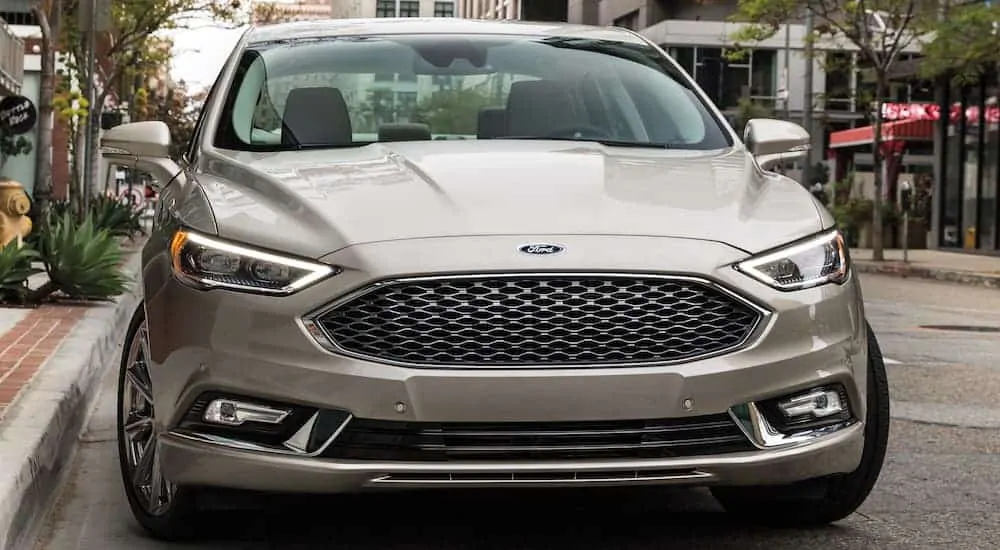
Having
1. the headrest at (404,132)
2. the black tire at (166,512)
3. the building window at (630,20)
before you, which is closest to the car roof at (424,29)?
the headrest at (404,132)

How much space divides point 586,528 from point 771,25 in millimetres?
29184

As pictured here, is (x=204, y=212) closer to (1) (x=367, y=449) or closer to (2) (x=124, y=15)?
(1) (x=367, y=449)

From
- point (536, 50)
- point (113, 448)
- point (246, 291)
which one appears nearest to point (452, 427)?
point (246, 291)

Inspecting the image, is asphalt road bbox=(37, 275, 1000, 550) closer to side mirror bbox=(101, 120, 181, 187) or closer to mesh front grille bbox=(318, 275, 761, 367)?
mesh front grille bbox=(318, 275, 761, 367)

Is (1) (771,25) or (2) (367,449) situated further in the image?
(1) (771,25)

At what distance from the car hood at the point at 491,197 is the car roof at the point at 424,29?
1135 millimetres

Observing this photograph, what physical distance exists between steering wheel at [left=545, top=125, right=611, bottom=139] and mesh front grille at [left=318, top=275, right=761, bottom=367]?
150cm

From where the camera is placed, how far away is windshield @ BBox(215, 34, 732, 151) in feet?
18.2

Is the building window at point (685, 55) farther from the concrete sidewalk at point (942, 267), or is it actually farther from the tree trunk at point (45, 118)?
the tree trunk at point (45, 118)

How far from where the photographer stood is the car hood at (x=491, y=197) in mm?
4285

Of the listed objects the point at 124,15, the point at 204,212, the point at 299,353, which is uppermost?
the point at 124,15

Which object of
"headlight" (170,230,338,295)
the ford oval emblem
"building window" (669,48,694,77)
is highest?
"building window" (669,48,694,77)

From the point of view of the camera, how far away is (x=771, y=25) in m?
33.1

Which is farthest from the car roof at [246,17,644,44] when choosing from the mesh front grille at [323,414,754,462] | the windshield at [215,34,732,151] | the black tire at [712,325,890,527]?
the mesh front grille at [323,414,754,462]
